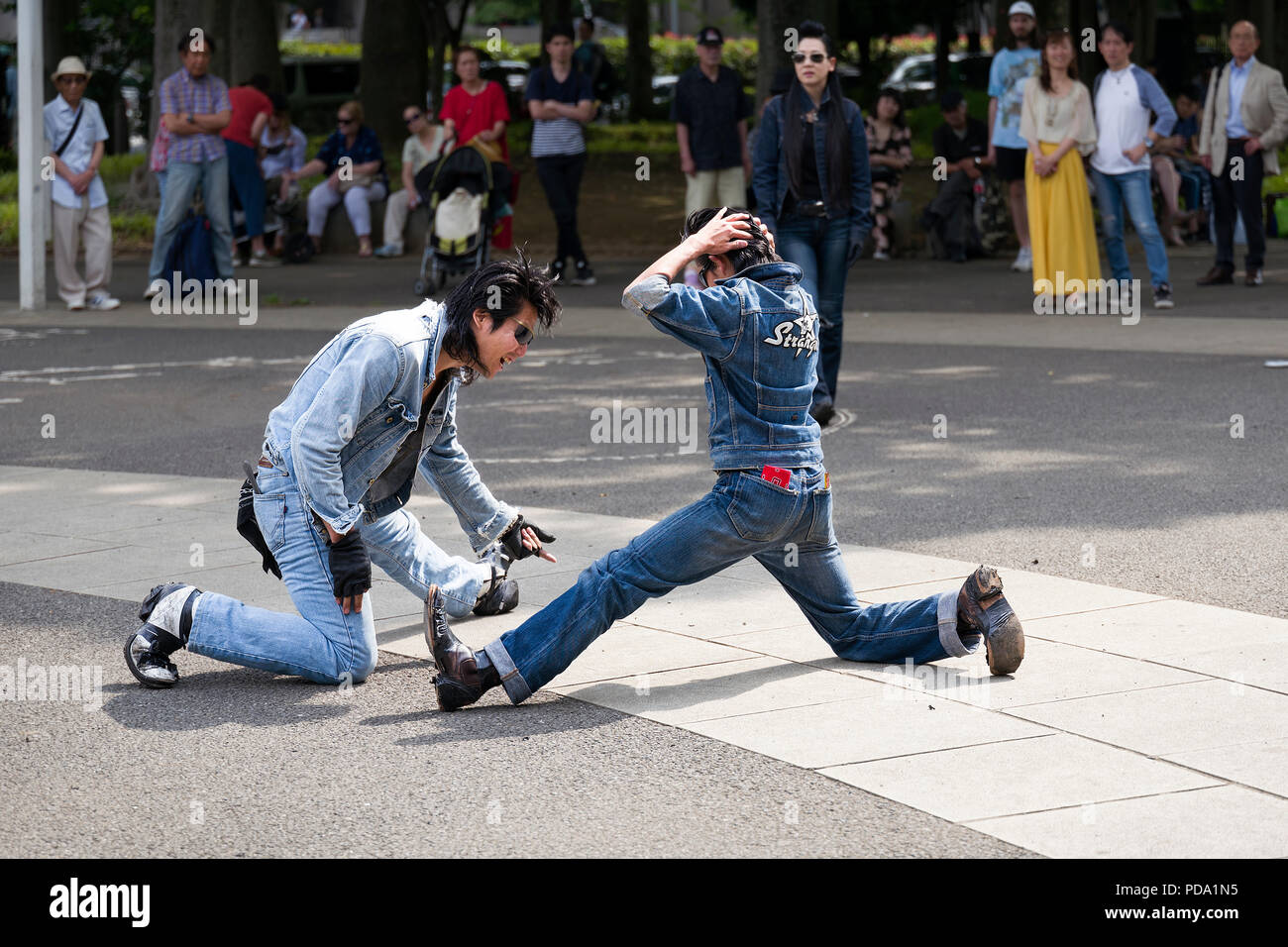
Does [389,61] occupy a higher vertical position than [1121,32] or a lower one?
higher

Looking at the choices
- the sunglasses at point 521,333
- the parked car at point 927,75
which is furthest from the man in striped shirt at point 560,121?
the parked car at point 927,75

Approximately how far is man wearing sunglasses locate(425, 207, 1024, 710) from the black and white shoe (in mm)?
761

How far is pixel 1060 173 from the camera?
1340 centimetres

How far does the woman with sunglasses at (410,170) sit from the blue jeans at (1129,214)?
706 cm

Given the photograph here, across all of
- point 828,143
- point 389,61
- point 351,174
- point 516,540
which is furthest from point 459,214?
point 516,540

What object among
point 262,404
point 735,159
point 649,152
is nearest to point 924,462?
point 262,404

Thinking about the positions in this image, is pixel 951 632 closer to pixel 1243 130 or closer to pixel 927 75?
pixel 1243 130

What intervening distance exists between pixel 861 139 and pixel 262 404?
12.7 feet

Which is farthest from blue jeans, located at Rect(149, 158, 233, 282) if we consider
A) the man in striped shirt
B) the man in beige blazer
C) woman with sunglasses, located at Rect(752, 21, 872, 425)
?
the man in beige blazer

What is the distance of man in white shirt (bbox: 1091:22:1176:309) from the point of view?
1321 centimetres

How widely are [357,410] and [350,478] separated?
0.30m

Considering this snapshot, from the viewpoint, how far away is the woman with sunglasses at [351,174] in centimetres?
1956

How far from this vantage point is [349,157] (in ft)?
64.2

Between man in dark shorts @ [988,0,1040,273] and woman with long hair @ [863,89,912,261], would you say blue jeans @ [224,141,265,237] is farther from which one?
man in dark shorts @ [988,0,1040,273]
